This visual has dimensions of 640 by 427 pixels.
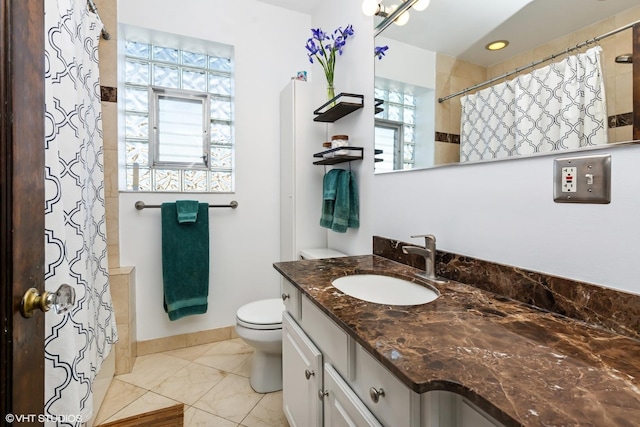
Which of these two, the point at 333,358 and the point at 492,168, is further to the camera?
the point at 492,168

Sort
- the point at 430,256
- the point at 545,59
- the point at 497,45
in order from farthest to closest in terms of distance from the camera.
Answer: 1. the point at 430,256
2. the point at 497,45
3. the point at 545,59

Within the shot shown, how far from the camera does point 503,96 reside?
3.33 feet

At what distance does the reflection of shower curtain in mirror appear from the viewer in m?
0.80

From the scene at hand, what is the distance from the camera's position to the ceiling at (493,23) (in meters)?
0.83

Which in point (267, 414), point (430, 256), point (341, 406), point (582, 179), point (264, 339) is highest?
point (582, 179)

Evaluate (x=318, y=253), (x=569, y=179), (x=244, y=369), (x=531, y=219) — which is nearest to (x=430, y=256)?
Answer: (x=531, y=219)

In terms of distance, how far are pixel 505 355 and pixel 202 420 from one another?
1.49 meters

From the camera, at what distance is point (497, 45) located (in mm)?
1026

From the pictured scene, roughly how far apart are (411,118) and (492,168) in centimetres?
50

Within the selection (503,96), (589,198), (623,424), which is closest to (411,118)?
(503,96)

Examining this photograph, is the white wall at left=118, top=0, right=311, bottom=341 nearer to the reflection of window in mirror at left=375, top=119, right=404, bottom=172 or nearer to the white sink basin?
the reflection of window in mirror at left=375, top=119, right=404, bottom=172

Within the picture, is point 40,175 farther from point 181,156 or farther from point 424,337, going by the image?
point 181,156

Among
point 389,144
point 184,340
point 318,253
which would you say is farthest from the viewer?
point 184,340

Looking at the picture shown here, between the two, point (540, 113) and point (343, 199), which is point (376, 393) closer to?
point (540, 113)
